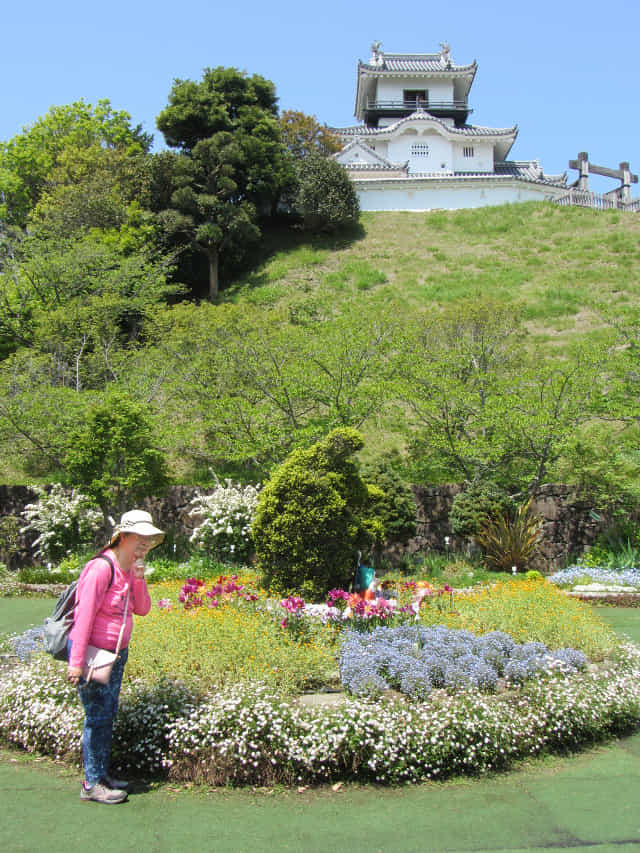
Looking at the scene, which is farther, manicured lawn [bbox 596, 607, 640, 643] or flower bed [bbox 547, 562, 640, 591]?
flower bed [bbox 547, 562, 640, 591]

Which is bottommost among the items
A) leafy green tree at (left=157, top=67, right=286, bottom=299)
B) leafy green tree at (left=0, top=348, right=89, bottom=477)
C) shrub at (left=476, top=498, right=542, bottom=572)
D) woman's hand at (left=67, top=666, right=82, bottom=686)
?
shrub at (left=476, top=498, right=542, bottom=572)

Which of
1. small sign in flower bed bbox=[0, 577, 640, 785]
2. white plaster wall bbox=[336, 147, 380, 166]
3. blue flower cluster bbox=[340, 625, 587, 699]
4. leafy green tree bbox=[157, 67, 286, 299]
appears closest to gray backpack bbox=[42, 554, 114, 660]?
small sign in flower bed bbox=[0, 577, 640, 785]

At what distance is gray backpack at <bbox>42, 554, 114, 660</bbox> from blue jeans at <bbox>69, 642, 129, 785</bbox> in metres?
0.23

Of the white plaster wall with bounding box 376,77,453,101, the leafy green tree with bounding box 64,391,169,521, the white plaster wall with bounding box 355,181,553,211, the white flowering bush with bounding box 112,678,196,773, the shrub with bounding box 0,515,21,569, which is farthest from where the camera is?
the white plaster wall with bounding box 376,77,453,101

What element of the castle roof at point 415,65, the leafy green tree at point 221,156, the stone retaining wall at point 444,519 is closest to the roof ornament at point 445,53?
the castle roof at point 415,65

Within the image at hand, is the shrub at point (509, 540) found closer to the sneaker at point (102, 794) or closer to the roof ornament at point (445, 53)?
the sneaker at point (102, 794)

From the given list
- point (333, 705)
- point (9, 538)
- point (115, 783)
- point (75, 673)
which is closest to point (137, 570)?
point (75, 673)

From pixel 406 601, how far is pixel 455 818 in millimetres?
3834

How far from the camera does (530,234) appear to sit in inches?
1316

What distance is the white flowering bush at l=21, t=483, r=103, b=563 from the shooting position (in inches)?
523

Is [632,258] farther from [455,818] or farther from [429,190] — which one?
[455,818]

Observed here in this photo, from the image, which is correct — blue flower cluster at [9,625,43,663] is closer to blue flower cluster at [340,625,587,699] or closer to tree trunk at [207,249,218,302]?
blue flower cluster at [340,625,587,699]

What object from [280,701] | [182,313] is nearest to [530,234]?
[182,313]

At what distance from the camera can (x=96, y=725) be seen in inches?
144
